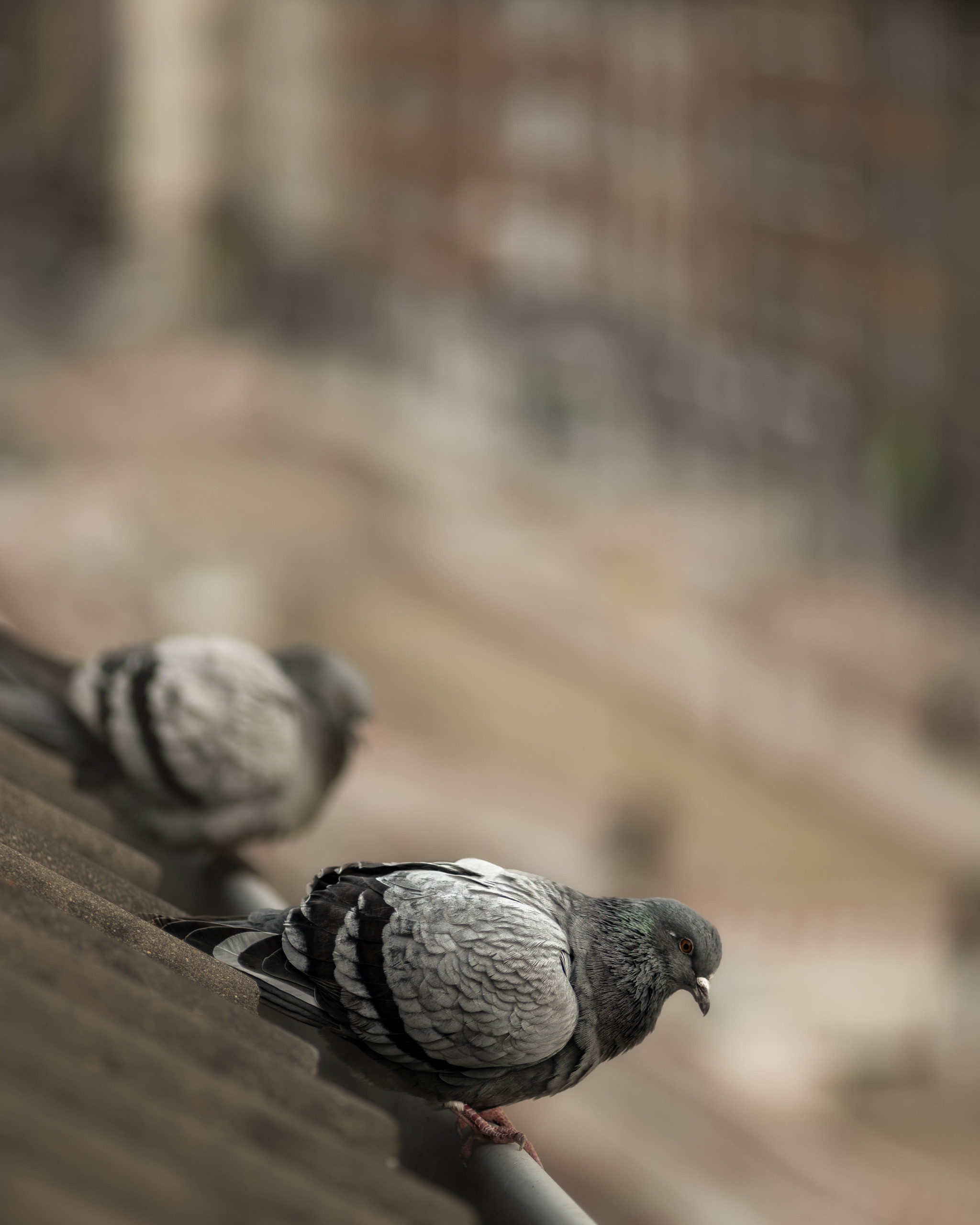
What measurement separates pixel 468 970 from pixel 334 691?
2.39m

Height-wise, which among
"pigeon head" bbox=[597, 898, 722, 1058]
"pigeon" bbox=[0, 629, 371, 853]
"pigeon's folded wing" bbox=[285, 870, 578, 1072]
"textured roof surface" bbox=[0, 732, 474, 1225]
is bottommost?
"textured roof surface" bbox=[0, 732, 474, 1225]

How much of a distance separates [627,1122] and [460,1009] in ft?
29.7

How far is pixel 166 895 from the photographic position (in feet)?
12.7

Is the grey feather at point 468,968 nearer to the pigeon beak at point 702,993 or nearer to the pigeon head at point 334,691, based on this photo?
the pigeon beak at point 702,993

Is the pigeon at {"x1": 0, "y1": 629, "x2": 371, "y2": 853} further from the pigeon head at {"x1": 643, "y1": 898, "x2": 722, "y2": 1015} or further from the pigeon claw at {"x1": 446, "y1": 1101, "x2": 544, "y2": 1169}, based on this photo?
the pigeon head at {"x1": 643, "y1": 898, "x2": 722, "y2": 1015}

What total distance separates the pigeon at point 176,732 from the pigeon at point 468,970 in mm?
1391

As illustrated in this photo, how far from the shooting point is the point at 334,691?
4953mm

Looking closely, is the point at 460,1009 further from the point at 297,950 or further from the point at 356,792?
the point at 356,792

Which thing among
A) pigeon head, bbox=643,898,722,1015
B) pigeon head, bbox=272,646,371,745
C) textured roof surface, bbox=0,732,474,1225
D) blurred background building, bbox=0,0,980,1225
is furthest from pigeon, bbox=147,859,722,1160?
blurred background building, bbox=0,0,980,1225

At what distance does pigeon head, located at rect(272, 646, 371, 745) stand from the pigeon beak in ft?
7.12

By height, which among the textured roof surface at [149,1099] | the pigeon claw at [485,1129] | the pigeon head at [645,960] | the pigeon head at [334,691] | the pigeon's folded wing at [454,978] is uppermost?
the pigeon head at [334,691]

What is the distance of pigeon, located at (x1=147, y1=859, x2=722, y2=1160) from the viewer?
2.70m

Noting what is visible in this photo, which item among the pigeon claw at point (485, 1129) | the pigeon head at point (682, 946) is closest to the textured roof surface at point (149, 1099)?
the pigeon claw at point (485, 1129)

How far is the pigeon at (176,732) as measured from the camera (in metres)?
4.33
